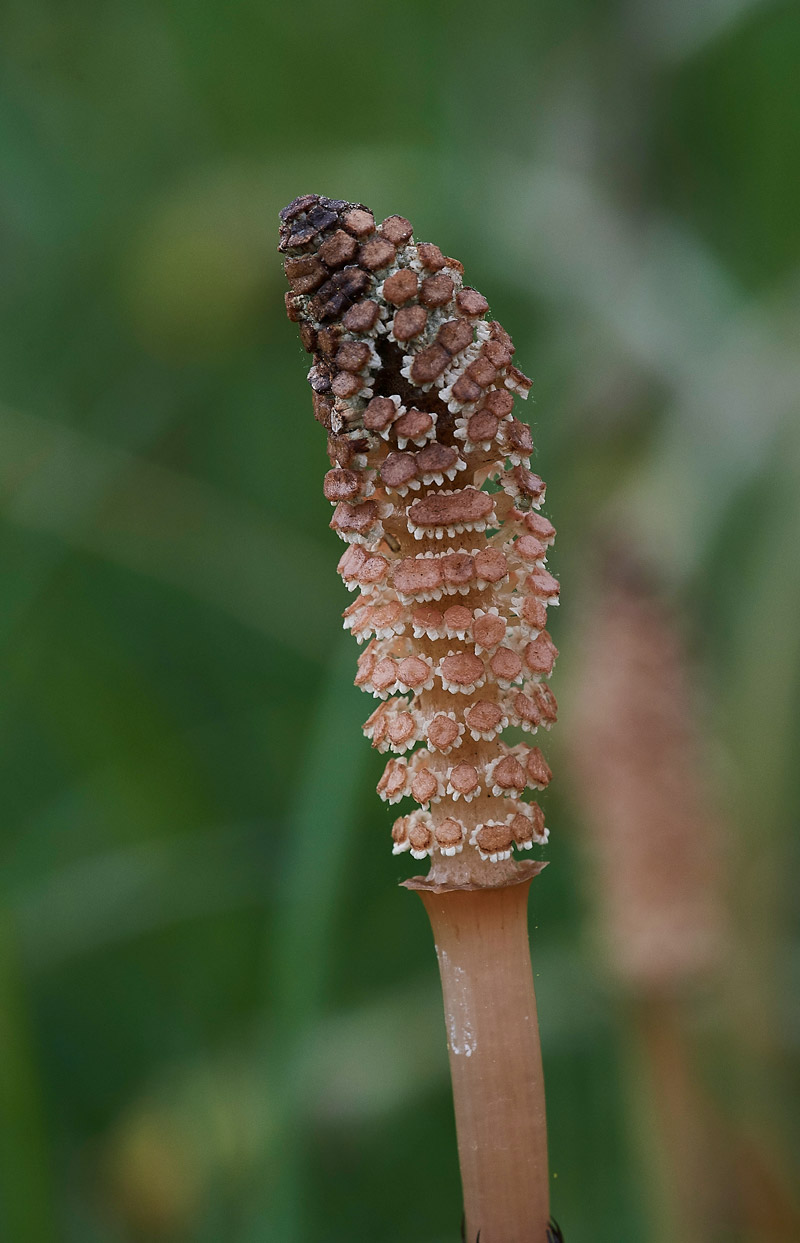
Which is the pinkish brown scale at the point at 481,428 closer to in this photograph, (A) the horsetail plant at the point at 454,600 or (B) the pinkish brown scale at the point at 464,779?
(A) the horsetail plant at the point at 454,600

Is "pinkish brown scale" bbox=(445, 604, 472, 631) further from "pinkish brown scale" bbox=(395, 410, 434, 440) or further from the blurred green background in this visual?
the blurred green background

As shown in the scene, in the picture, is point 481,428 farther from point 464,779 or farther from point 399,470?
point 464,779

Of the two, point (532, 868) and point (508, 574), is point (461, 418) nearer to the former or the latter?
point (508, 574)

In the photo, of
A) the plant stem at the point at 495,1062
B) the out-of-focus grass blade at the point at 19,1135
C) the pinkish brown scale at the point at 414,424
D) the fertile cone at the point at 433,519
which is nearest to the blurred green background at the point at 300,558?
the out-of-focus grass blade at the point at 19,1135

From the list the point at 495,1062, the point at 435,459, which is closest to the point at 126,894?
the point at 495,1062

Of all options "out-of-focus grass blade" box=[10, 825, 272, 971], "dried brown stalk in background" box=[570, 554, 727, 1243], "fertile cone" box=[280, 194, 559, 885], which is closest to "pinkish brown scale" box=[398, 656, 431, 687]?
"fertile cone" box=[280, 194, 559, 885]
